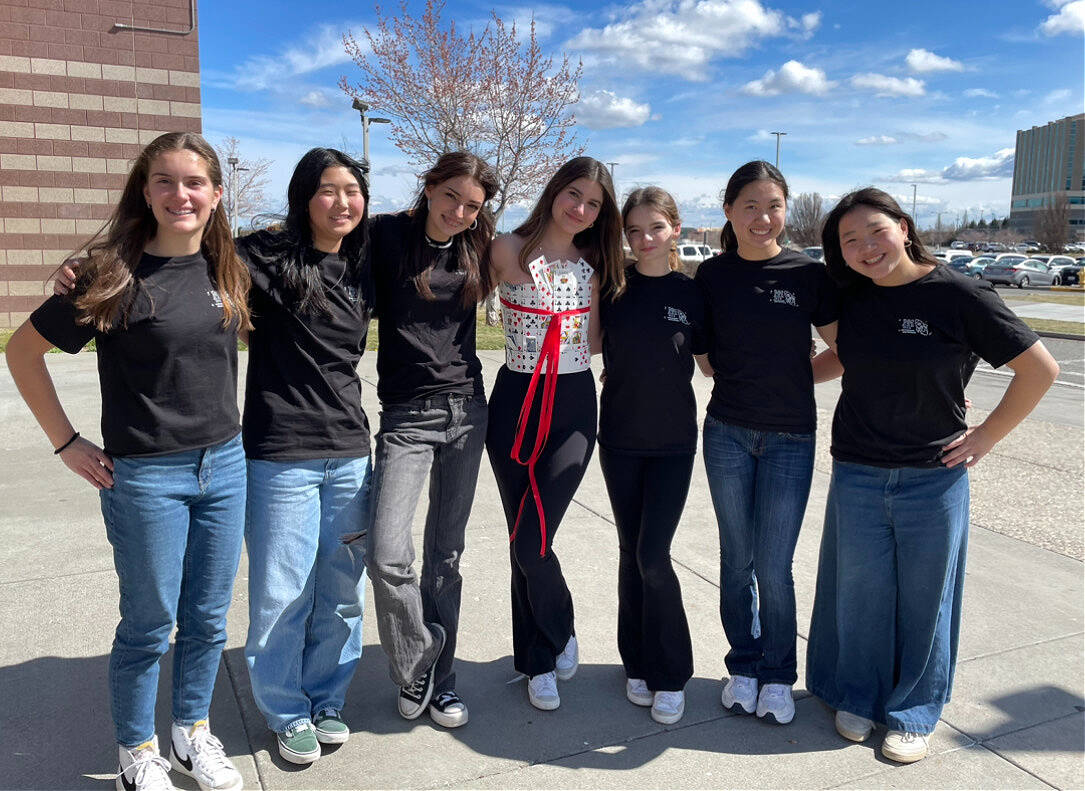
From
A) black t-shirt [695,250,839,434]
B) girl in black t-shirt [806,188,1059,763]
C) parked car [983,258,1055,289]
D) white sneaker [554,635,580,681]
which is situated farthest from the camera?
parked car [983,258,1055,289]

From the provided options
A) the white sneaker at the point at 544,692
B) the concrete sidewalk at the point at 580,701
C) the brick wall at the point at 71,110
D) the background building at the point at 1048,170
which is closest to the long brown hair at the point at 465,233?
the white sneaker at the point at 544,692

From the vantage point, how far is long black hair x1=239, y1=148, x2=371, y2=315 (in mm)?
2549

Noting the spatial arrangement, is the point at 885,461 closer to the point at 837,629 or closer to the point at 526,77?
the point at 837,629

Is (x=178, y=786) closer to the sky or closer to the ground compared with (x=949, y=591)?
closer to the ground

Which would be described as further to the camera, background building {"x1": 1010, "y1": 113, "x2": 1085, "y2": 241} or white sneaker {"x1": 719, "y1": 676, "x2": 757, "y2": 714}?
background building {"x1": 1010, "y1": 113, "x2": 1085, "y2": 241}

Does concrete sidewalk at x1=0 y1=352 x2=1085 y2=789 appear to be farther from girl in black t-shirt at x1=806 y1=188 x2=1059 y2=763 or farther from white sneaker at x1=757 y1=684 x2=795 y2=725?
girl in black t-shirt at x1=806 y1=188 x2=1059 y2=763

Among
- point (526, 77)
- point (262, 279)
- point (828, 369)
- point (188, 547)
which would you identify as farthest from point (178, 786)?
point (526, 77)

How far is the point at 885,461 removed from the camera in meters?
2.73

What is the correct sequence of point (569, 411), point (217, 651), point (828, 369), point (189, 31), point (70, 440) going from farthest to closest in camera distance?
point (189, 31) → point (828, 369) → point (569, 411) → point (217, 651) → point (70, 440)

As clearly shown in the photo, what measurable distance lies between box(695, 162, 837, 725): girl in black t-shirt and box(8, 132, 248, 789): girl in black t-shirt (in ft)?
5.41

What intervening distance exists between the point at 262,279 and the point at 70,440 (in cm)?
72

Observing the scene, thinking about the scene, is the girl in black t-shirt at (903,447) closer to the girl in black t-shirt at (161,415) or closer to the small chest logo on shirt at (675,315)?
the small chest logo on shirt at (675,315)

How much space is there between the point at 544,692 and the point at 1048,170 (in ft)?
483

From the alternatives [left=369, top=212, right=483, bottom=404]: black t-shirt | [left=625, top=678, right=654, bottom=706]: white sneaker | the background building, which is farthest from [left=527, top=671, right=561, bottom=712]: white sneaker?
the background building
